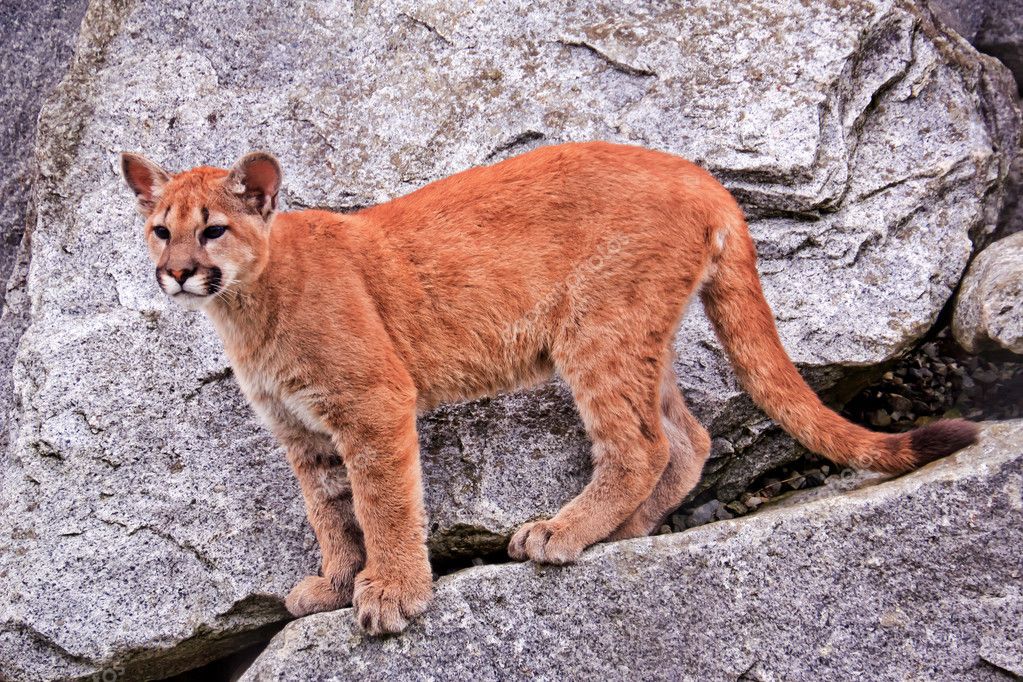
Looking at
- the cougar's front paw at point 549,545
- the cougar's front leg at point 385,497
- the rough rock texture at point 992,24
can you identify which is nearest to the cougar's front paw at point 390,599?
the cougar's front leg at point 385,497

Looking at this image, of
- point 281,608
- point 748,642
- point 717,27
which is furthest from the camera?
point 717,27

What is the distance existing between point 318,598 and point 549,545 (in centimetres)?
103

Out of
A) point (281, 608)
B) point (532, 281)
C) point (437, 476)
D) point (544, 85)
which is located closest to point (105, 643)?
point (281, 608)

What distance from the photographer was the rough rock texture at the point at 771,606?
12.8 ft

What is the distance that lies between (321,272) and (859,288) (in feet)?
8.63

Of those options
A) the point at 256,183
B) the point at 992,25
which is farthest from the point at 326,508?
the point at 992,25

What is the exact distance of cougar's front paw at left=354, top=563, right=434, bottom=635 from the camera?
410 centimetres

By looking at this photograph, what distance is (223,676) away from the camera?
5188mm

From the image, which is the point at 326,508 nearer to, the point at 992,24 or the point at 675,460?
the point at 675,460

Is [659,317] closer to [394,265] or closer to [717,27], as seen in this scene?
[394,265]

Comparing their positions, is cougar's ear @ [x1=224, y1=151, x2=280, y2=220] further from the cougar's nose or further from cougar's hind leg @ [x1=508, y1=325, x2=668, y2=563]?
cougar's hind leg @ [x1=508, y1=325, x2=668, y2=563]

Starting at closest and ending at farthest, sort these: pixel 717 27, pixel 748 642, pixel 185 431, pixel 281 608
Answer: pixel 748 642, pixel 281 608, pixel 185 431, pixel 717 27

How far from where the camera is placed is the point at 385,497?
422cm

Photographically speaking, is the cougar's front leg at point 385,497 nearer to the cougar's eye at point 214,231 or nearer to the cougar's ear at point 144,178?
the cougar's eye at point 214,231
